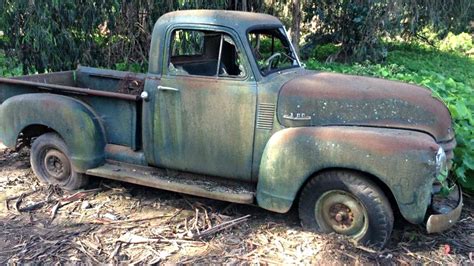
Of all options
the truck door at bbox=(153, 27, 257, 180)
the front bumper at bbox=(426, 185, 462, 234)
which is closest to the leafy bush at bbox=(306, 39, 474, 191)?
the front bumper at bbox=(426, 185, 462, 234)

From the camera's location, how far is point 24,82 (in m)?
4.93

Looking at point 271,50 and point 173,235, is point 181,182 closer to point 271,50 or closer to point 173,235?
point 173,235

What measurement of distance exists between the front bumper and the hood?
18.9 inches

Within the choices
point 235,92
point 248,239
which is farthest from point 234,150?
point 248,239

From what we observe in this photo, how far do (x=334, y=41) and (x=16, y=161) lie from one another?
9.90 m

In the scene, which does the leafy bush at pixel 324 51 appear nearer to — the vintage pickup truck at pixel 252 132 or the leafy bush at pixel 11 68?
the leafy bush at pixel 11 68

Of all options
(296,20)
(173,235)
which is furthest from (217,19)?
(296,20)

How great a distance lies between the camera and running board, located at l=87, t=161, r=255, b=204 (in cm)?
409

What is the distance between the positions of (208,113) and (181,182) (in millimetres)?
681

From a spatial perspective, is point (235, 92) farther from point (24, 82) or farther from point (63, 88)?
point (24, 82)

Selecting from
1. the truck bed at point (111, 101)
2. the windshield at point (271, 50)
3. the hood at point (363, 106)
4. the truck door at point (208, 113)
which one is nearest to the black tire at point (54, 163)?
the truck bed at point (111, 101)

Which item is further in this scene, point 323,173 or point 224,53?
point 224,53

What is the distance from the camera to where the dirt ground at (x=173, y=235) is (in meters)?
3.64

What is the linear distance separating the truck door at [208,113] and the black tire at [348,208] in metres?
0.60
